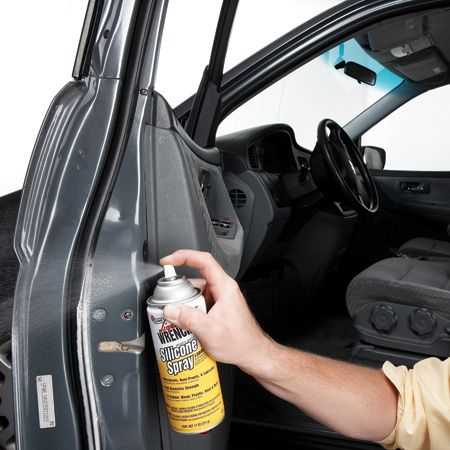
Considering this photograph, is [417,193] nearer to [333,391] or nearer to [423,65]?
[423,65]

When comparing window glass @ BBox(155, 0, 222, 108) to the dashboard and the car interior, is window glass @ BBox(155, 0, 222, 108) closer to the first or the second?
the car interior

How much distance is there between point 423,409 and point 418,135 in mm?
2761

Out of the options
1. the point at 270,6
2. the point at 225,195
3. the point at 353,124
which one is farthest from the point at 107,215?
the point at 270,6

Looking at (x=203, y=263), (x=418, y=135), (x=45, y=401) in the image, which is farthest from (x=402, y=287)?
(x=418, y=135)

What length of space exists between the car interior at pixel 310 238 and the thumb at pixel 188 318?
18cm

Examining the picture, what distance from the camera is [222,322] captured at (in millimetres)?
787

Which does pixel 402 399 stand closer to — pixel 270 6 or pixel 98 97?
pixel 98 97

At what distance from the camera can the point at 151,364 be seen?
3.06 ft

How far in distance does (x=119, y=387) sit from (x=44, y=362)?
5.1 inches

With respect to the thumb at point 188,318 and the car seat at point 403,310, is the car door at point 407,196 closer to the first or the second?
the car seat at point 403,310

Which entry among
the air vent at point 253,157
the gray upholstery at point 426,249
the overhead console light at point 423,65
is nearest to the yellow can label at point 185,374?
the air vent at point 253,157

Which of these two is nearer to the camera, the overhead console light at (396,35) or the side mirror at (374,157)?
the overhead console light at (396,35)

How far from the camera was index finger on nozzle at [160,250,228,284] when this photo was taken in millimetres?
821

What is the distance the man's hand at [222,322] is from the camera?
77 centimetres
